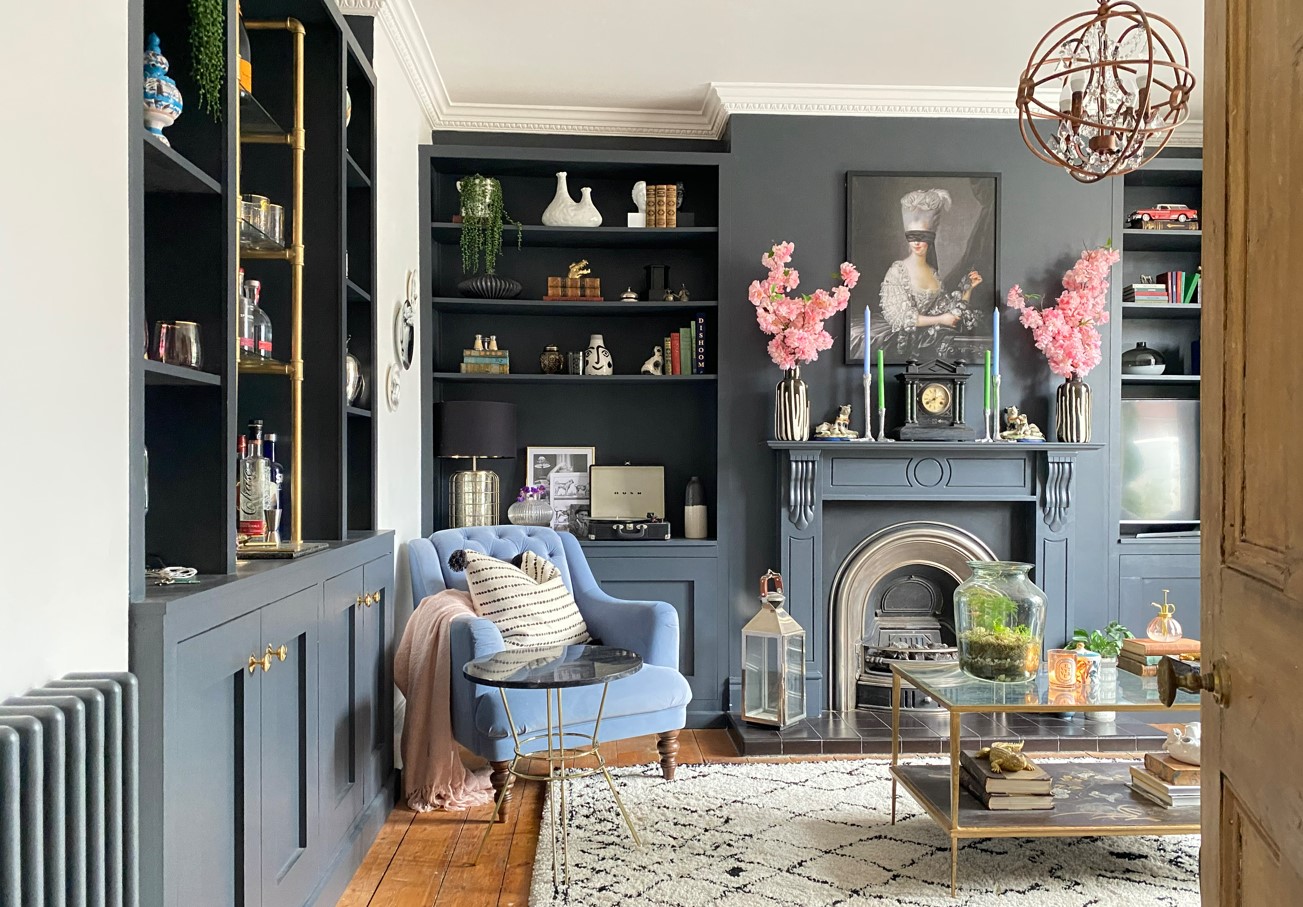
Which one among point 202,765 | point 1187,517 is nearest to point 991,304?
point 1187,517

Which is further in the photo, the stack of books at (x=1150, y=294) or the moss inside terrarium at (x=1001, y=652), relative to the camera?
the stack of books at (x=1150, y=294)

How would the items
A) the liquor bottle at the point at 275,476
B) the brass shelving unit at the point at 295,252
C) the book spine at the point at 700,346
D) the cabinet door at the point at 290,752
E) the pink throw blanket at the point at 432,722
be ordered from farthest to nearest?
the book spine at the point at 700,346 → the pink throw blanket at the point at 432,722 → the brass shelving unit at the point at 295,252 → the liquor bottle at the point at 275,476 → the cabinet door at the point at 290,752

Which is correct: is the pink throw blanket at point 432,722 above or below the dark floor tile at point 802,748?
above

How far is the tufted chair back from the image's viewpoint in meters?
3.90

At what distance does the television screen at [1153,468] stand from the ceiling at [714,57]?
152cm

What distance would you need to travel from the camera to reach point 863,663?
4.71 m

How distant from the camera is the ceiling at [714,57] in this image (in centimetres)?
383

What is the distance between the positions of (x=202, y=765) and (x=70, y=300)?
891 millimetres

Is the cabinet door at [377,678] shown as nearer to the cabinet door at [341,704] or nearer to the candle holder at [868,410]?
the cabinet door at [341,704]

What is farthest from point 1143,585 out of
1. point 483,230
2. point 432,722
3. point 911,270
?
point 483,230

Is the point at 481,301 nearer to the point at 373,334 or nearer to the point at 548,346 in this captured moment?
the point at 548,346

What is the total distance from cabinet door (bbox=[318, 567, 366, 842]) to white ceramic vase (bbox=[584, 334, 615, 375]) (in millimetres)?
2011

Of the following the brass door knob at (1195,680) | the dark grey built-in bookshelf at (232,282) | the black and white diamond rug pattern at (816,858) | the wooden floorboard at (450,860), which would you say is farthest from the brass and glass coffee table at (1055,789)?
the dark grey built-in bookshelf at (232,282)

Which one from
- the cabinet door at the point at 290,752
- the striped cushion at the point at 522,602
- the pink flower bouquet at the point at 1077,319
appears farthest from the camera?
the pink flower bouquet at the point at 1077,319
